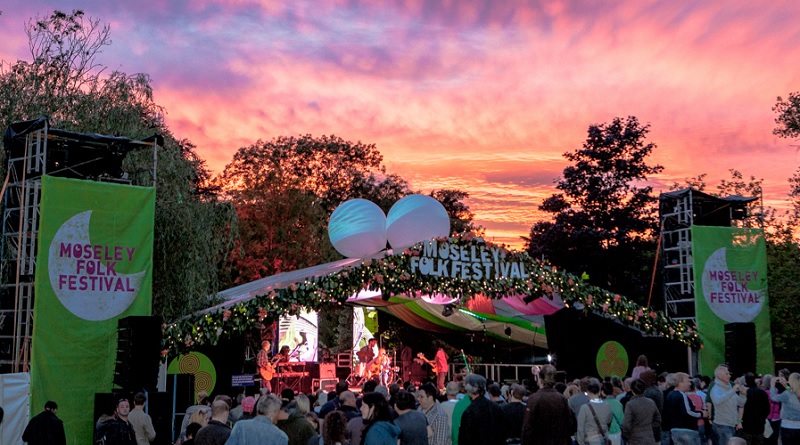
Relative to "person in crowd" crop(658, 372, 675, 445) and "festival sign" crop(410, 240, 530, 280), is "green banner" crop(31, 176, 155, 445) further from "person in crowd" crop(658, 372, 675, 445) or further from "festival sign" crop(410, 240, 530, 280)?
"person in crowd" crop(658, 372, 675, 445)

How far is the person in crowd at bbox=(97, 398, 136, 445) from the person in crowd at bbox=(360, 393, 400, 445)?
3033 mm

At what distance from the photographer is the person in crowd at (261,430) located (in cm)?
725

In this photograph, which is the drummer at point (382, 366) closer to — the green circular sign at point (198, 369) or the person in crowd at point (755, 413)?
the green circular sign at point (198, 369)

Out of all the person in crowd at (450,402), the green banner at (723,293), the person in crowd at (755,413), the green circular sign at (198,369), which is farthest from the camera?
the green banner at (723,293)

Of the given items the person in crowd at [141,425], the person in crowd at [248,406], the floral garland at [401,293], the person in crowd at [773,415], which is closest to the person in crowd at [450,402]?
the person in crowd at [248,406]

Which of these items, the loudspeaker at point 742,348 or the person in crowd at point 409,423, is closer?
the person in crowd at point 409,423

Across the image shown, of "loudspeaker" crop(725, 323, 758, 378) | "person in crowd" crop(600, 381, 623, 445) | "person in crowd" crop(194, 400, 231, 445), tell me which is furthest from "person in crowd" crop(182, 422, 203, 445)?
"loudspeaker" crop(725, 323, 758, 378)

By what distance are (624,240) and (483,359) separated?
8528mm

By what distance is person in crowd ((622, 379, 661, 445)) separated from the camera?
1037 centimetres

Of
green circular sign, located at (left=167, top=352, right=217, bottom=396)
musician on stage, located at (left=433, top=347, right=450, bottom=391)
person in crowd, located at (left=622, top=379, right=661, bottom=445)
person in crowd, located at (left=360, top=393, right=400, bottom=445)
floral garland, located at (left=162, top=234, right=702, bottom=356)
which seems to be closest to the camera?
person in crowd, located at (left=360, top=393, right=400, bottom=445)

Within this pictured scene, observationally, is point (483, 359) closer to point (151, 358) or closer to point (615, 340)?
point (615, 340)

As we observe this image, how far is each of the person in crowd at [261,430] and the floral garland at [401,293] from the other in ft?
28.3

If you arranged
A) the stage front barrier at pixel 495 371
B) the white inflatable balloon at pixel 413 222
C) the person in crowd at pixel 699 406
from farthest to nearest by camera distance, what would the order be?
1. the stage front barrier at pixel 495 371
2. the white inflatable balloon at pixel 413 222
3. the person in crowd at pixel 699 406

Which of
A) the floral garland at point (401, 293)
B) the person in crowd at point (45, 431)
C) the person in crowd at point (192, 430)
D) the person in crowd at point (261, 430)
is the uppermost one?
the floral garland at point (401, 293)
